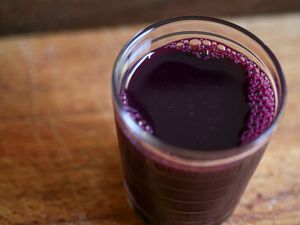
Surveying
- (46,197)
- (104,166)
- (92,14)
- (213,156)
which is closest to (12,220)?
(46,197)

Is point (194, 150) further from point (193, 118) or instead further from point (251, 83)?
point (251, 83)

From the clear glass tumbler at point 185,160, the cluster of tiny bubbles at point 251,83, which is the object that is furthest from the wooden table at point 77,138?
the cluster of tiny bubbles at point 251,83

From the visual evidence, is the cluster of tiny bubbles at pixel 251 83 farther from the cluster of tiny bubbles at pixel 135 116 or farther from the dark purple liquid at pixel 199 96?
the cluster of tiny bubbles at pixel 135 116

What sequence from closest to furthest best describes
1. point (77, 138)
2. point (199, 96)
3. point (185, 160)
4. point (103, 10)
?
point (185, 160) < point (199, 96) < point (77, 138) < point (103, 10)

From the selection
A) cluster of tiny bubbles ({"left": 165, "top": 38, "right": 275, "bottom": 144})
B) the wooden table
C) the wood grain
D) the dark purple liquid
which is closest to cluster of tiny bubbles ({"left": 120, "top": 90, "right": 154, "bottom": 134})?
the dark purple liquid

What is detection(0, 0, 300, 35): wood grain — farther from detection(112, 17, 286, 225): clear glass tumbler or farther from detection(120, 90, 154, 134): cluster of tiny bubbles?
detection(120, 90, 154, 134): cluster of tiny bubbles

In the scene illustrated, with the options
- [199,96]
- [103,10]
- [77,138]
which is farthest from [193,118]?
[103,10]

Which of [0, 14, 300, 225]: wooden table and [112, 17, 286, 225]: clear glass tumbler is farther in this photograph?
[0, 14, 300, 225]: wooden table

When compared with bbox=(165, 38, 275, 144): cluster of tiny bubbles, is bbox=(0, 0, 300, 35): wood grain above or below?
below

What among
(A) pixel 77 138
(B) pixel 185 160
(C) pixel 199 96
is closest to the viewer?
(B) pixel 185 160
